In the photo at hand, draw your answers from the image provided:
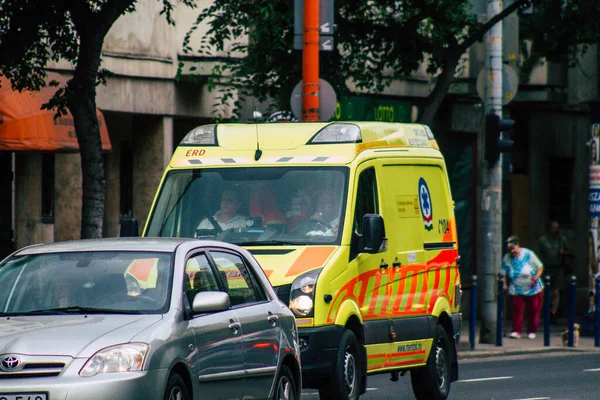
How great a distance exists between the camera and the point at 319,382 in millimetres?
11484

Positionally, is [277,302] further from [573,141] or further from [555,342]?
[573,141]

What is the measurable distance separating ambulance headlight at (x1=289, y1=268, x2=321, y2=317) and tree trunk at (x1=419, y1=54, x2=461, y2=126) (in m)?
8.25

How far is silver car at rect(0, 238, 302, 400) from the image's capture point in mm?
7559

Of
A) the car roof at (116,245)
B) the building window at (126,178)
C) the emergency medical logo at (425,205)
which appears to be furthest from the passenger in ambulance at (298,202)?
the building window at (126,178)

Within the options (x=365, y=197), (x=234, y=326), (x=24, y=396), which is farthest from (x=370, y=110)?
(x=24, y=396)

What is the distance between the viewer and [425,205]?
549 inches

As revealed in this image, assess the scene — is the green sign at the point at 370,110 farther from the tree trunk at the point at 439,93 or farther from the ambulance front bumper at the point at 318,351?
the ambulance front bumper at the point at 318,351

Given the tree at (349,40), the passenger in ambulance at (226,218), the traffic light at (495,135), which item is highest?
the tree at (349,40)

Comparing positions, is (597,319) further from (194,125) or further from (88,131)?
(88,131)

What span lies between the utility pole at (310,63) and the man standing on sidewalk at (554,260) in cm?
1216

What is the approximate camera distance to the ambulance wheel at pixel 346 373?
11.4 metres

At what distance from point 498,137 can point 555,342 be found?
152 inches

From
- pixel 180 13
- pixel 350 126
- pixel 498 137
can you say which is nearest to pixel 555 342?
pixel 498 137

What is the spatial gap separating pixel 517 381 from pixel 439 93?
498 cm
